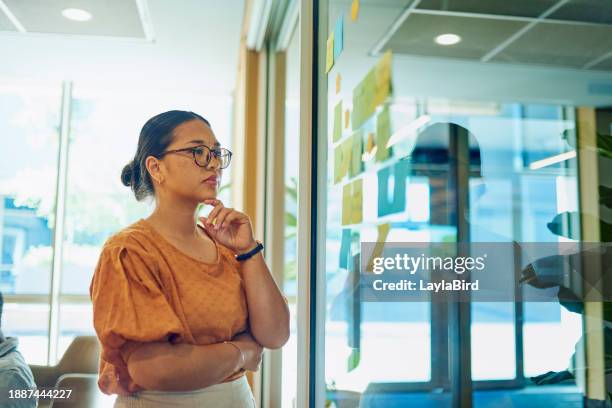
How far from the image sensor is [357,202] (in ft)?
4.46

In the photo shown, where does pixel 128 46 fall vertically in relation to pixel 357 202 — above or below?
above

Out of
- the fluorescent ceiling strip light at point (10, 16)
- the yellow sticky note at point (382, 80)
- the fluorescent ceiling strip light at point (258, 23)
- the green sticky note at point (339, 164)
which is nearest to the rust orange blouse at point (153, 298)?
the green sticky note at point (339, 164)

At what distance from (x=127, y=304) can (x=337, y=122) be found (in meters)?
0.78

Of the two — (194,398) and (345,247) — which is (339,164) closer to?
(345,247)

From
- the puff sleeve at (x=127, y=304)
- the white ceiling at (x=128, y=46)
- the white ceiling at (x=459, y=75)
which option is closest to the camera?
the white ceiling at (x=459, y=75)

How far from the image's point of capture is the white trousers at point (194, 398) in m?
1.10

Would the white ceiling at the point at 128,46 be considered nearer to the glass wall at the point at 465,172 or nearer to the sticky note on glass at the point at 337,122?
the sticky note on glass at the point at 337,122

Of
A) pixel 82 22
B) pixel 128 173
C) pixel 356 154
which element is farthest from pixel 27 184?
pixel 356 154

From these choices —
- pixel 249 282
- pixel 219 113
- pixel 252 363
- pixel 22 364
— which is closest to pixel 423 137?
pixel 249 282

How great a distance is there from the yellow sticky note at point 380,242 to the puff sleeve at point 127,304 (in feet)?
1.45

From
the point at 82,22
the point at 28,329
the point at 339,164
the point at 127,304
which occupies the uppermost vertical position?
the point at 82,22

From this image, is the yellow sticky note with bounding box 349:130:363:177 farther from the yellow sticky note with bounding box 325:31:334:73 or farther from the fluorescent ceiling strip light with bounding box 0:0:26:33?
the fluorescent ceiling strip light with bounding box 0:0:26:33

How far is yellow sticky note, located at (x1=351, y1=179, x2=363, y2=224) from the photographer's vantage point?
133 cm

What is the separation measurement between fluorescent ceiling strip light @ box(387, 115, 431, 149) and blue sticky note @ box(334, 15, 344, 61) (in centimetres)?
42
